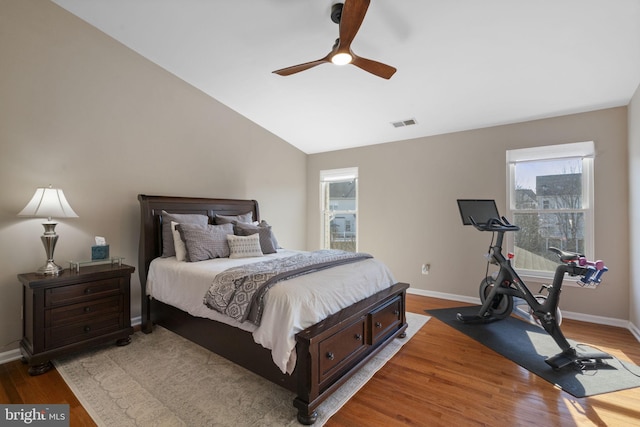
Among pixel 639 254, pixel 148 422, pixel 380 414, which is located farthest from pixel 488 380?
pixel 148 422

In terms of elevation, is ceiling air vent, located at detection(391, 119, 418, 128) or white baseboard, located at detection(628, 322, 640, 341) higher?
ceiling air vent, located at detection(391, 119, 418, 128)

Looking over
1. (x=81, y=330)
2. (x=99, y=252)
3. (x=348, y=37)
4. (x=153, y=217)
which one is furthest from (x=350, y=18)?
(x=81, y=330)

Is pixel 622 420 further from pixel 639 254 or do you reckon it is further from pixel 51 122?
pixel 51 122

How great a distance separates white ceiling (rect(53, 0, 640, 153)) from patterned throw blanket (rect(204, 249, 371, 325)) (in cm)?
212

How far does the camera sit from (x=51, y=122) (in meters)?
2.70

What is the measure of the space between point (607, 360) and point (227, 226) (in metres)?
3.86

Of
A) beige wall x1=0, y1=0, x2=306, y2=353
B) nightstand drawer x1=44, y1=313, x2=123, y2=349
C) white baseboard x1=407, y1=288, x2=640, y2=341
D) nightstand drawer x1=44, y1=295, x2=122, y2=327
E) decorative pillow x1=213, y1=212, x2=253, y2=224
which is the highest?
beige wall x1=0, y1=0, x2=306, y2=353

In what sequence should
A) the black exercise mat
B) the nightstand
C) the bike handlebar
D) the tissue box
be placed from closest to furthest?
1. the black exercise mat
2. the nightstand
3. the tissue box
4. the bike handlebar

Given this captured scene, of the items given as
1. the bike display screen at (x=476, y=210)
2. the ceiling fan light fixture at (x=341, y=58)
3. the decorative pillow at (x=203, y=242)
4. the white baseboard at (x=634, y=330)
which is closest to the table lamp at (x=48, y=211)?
the decorative pillow at (x=203, y=242)

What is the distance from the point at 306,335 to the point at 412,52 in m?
2.64

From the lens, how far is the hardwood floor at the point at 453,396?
1.79 m

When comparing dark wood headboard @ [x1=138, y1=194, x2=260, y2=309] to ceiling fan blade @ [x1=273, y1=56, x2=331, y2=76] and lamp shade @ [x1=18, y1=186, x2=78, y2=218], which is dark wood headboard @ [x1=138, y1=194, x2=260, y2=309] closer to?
lamp shade @ [x1=18, y1=186, x2=78, y2=218]

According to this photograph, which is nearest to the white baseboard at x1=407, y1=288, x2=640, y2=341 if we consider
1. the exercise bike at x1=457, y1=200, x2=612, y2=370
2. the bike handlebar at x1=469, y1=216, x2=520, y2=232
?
the exercise bike at x1=457, y1=200, x2=612, y2=370

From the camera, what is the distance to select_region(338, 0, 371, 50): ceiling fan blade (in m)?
1.75
